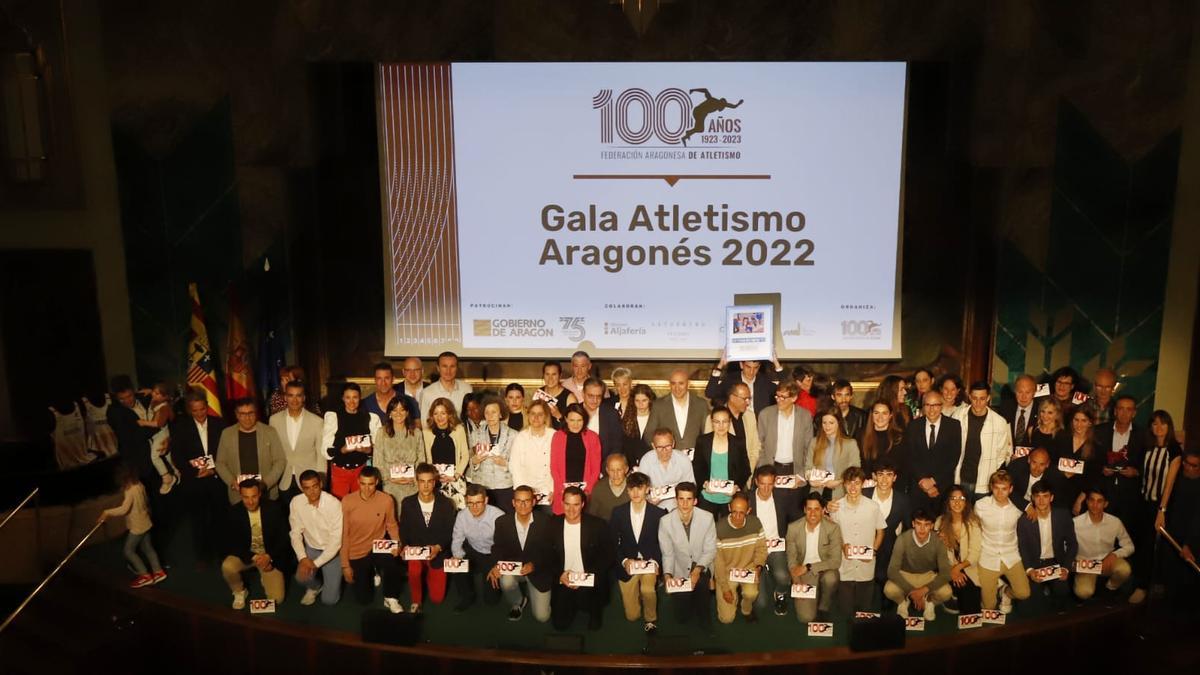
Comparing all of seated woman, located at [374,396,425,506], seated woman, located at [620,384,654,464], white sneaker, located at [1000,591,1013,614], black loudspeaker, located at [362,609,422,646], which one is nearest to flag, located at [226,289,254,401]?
seated woman, located at [374,396,425,506]

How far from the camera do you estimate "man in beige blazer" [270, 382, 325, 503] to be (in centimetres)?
674

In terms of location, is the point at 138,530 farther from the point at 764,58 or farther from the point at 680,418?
the point at 764,58


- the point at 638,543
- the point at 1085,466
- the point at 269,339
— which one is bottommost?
the point at 638,543

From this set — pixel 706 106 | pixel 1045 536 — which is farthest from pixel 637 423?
pixel 706 106

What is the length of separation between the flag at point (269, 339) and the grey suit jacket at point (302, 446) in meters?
1.55

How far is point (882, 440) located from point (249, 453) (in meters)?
4.49

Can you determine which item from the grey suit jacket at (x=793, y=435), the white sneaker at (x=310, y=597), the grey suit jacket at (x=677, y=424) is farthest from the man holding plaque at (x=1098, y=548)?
the white sneaker at (x=310, y=597)

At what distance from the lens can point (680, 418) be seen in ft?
22.5

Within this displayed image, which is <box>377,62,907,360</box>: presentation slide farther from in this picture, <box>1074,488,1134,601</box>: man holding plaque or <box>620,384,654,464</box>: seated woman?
<box>1074,488,1134,601</box>: man holding plaque

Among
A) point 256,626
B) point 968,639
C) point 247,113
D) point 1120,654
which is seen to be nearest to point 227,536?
point 256,626

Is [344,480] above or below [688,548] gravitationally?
above

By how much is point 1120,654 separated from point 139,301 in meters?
8.48

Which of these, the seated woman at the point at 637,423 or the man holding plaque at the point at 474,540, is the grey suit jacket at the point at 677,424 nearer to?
the seated woman at the point at 637,423

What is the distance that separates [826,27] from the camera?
321 inches
